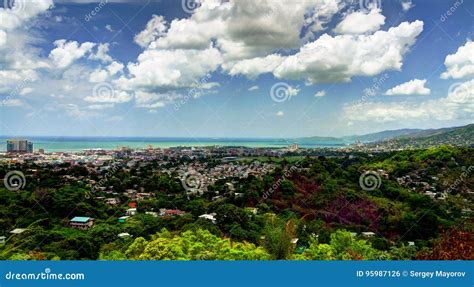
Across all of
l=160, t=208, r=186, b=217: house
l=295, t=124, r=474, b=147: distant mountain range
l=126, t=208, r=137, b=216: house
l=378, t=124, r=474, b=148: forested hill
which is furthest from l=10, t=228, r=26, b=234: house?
l=378, t=124, r=474, b=148: forested hill

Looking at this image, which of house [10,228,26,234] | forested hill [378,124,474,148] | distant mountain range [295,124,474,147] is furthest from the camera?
forested hill [378,124,474,148]

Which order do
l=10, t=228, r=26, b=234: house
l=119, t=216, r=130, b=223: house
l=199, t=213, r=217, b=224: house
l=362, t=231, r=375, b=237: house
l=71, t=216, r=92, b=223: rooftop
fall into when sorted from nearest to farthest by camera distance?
1. l=10, t=228, r=26, b=234: house
2. l=199, t=213, r=217, b=224: house
3. l=119, t=216, r=130, b=223: house
4. l=71, t=216, r=92, b=223: rooftop
5. l=362, t=231, r=375, b=237: house

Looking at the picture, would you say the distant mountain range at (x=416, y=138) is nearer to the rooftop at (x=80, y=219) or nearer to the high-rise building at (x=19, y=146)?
the rooftop at (x=80, y=219)

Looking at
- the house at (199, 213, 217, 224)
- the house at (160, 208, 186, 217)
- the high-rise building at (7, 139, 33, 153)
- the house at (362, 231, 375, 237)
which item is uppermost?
the high-rise building at (7, 139, 33, 153)

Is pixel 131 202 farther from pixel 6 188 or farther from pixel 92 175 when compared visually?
pixel 6 188

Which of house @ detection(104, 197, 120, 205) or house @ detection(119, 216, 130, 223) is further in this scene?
house @ detection(104, 197, 120, 205)

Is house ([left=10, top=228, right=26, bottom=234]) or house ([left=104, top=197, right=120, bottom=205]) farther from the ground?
house ([left=104, top=197, right=120, bottom=205])

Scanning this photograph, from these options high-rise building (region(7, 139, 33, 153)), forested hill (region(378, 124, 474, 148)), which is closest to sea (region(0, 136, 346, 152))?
high-rise building (region(7, 139, 33, 153))

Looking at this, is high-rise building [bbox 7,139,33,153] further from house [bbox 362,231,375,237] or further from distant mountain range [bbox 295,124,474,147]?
house [bbox 362,231,375,237]

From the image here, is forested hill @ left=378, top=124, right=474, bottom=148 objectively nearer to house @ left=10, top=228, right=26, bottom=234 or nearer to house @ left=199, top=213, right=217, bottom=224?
house @ left=199, top=213, right=217, bottom=224
